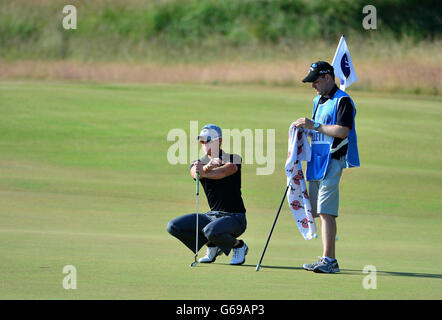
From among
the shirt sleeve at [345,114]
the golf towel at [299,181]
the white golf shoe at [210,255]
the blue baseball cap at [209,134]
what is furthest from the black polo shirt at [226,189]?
the shirt sleeve at [345,114]

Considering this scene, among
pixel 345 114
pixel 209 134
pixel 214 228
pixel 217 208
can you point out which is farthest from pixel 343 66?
pixel 214 228

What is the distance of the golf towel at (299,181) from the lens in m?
8.55

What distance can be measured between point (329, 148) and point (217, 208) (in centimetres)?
128

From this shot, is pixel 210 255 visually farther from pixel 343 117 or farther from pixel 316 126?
pixel 343 117

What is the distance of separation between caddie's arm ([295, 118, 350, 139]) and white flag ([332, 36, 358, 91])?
3.14 feet

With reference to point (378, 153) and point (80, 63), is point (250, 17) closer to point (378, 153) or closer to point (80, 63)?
point (80, 63)

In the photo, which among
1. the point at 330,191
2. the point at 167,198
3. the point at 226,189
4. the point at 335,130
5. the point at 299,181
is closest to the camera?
the point at 335,130

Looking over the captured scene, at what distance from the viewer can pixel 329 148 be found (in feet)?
27.6

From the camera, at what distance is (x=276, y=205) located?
51.3 feet

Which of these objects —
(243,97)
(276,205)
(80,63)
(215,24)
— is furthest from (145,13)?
(276,205)

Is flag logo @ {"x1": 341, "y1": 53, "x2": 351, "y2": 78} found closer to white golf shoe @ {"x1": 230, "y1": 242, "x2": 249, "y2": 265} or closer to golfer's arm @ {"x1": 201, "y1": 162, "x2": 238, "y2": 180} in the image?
golfer's arm @ {"x1": 201, "y1": 162, "x2": 238, "y2": 180}

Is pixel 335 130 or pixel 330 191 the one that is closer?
pixel 335 130

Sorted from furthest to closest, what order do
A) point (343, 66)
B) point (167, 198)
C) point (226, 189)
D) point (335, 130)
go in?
1. point (167, 198)
2. point (343, 66)
3. point (226, 189)
4. point (335, 130)

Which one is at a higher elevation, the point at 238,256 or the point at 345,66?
the point at 345,66
